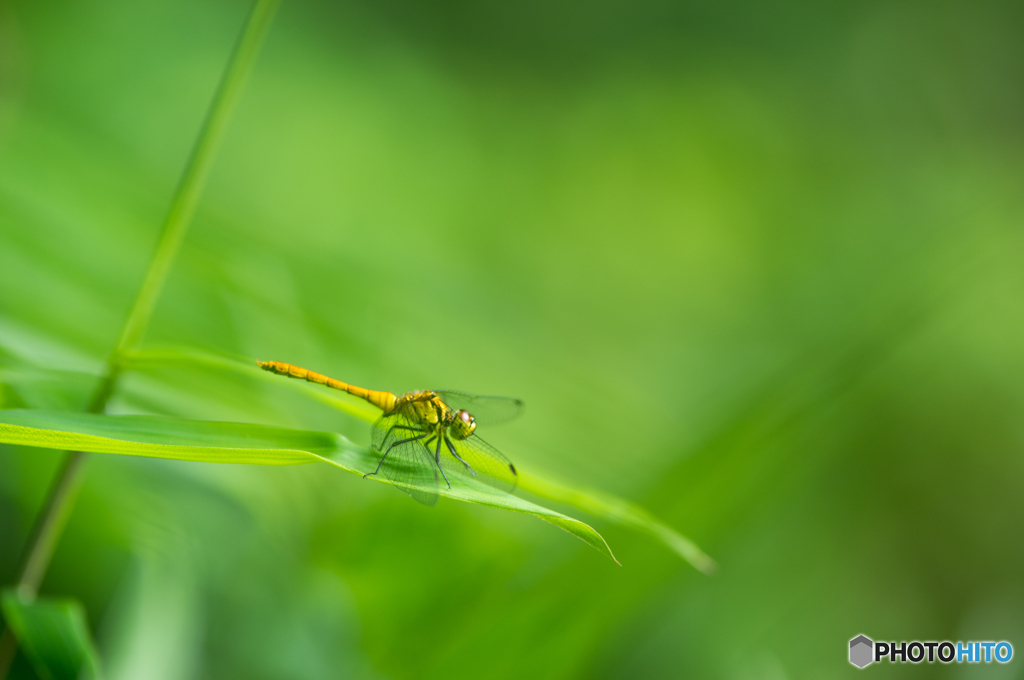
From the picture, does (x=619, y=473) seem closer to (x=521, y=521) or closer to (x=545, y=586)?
(x=521, y=521)

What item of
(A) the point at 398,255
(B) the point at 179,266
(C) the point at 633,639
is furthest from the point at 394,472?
(A) the point at 398,255

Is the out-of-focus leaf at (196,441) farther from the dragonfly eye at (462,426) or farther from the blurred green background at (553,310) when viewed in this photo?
the dragonfly eye at (462,426)

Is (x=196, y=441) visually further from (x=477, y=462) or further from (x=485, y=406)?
(x=485, y=406)

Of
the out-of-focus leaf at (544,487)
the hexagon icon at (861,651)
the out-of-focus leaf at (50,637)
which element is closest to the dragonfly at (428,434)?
the out-of-focus leaf at (544,487)

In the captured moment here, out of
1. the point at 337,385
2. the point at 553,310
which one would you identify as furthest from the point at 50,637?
the point at 553,310

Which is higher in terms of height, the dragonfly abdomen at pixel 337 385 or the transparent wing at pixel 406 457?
the dragonfly abdomen at pixel 337 385

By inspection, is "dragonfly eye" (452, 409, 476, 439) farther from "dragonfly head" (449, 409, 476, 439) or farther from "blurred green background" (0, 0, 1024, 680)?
"blurred green background" (0, 0, 1024, 680)
